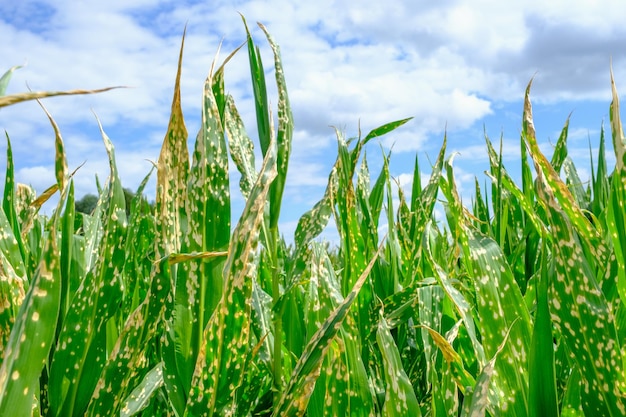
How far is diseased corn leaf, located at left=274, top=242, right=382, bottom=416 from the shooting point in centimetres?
58

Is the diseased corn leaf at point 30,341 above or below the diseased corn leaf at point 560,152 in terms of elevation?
below

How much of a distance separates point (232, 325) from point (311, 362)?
0.28ft

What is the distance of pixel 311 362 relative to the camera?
1.95ft

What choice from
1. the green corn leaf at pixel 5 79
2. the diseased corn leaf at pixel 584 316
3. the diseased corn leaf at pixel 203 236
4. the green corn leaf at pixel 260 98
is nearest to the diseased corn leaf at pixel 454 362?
the diseased corn leaf at pixel 584 316

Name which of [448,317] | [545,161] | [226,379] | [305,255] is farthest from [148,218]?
[545,161]

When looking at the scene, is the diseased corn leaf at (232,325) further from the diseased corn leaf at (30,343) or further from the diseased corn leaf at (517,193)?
the diseased corn leaf at (517,193)

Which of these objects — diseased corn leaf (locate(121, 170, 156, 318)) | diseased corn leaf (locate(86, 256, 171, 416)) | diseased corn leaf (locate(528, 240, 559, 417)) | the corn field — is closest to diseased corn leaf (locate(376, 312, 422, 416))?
the corn field

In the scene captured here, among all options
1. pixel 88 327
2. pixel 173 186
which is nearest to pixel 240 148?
pixel 173 186

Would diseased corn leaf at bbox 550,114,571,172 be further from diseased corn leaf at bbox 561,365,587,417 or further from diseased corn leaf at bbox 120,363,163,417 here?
diseased corn leaf at bbox 120,363,163,417

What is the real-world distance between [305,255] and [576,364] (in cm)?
41

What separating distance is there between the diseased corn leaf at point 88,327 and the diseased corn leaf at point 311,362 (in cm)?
22

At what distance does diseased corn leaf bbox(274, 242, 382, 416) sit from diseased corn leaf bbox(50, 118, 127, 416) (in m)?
0.22

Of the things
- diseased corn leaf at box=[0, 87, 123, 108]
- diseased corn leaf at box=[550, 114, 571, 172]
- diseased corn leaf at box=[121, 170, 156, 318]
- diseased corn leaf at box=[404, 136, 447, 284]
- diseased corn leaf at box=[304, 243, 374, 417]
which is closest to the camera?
diseased corn leaf at box=[0, 87, 123, 108]

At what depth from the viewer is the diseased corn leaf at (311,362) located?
58cm
